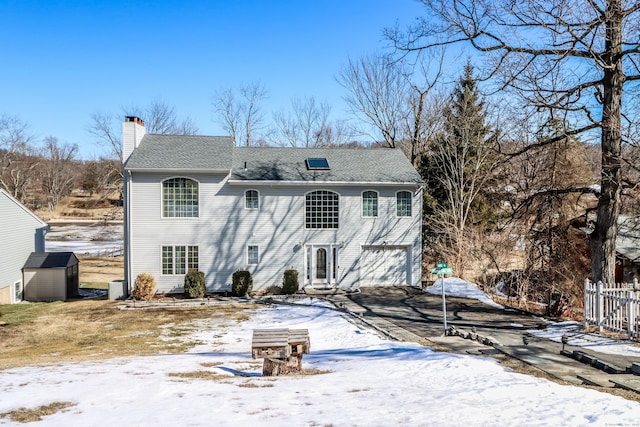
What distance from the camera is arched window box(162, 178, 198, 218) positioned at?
2033 cm

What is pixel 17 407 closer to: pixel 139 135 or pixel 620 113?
pixel 620 113

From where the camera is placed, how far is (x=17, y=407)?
21.5 ft

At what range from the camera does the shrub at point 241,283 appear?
1984 centimetres

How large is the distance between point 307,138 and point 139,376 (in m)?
39.2

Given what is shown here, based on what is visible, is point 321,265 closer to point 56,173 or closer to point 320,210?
point 320,210

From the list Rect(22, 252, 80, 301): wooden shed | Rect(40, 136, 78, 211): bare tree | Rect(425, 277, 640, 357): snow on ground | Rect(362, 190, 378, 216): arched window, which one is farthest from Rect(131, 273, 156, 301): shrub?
Rect(40, 136, 78, 211): bare tree

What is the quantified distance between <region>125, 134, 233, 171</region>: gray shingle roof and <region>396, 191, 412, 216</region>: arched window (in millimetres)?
8306

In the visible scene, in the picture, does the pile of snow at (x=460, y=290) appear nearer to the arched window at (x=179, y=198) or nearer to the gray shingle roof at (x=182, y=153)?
the gray shingle roof at (x=182, y=153)

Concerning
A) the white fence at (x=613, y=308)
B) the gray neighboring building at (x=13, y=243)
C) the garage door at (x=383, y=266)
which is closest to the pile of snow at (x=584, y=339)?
the white fence at (x=613, y=308)

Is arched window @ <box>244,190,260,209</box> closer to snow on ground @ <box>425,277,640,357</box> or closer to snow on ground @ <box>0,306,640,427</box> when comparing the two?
snow on ground @ <box>0,306,640,427</box>

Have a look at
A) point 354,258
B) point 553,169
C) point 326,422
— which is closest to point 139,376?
point 326,422

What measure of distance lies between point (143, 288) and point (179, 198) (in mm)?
4283

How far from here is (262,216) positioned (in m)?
20.9

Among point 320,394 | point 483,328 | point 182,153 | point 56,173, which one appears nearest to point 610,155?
point 483,328
